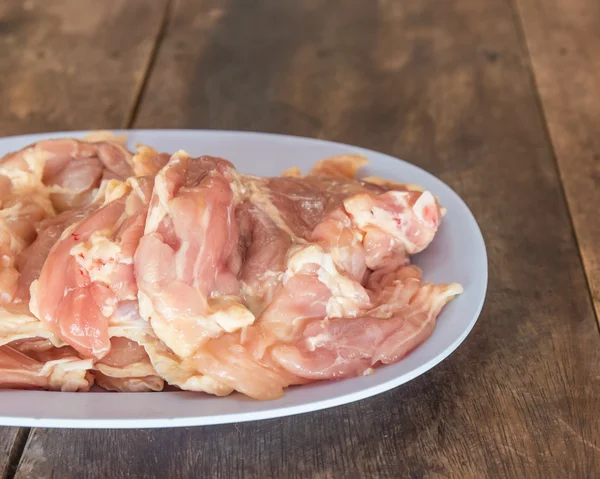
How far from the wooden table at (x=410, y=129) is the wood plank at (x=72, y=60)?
1 centimetres

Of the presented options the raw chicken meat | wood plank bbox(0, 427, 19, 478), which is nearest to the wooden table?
wood plank bbox(0, 427, 19, 478)

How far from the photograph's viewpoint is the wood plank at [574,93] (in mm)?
Answer: 2299

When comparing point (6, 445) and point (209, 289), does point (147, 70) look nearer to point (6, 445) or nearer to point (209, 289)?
point (209, 289)

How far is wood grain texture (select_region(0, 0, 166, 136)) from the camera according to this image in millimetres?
2850

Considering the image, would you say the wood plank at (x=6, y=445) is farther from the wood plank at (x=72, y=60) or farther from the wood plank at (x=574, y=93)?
the wood plank at (x=574, y=93)

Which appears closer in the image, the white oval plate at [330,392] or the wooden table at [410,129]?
the white oval plate at [330,392]

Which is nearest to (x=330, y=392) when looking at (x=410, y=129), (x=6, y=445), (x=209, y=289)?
(x=209, y=289)

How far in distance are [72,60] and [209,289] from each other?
2.12m

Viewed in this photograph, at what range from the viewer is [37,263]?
1.68m

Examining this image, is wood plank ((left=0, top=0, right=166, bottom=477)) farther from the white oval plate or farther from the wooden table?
the white oval plate

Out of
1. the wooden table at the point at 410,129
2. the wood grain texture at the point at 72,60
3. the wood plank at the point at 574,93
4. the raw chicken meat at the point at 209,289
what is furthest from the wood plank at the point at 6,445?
the wood plank at the point at 574,93

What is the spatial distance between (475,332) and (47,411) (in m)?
1.21

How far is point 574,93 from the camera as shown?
2.88 meters

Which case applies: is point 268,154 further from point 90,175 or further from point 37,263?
point 37,263
